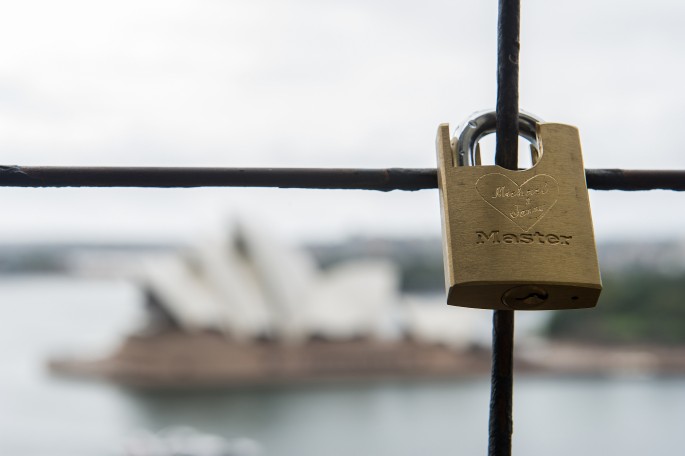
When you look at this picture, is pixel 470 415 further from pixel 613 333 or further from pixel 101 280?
pixel 101 280

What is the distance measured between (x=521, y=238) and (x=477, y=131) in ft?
0.18

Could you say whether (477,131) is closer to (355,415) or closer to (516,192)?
(516,192)

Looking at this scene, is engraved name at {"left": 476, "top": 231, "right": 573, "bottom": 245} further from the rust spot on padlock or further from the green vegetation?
the green vegetation

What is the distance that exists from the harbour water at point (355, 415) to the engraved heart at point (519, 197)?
9.18 meters

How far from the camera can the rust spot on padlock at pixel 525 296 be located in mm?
274

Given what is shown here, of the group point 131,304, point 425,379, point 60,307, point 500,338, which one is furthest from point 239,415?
point 500,338

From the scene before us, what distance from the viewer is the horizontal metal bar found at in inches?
12.1

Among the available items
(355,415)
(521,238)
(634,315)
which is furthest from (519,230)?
→ (634,315)

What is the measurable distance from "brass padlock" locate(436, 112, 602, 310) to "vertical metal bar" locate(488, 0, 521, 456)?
12 millimetres

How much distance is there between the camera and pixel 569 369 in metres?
12.0

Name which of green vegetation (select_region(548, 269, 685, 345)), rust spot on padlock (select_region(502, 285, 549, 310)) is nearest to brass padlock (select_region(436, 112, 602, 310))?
rust spot on padlock (select_region(502, 285, 549, 310))

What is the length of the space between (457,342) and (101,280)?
29.2 feet

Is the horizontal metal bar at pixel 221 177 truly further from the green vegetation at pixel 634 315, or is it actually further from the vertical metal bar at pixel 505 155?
the green vegetation at pixel 634 315

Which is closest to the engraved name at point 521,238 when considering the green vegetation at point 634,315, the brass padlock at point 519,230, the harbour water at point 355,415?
the brass padlock at point 519,230
